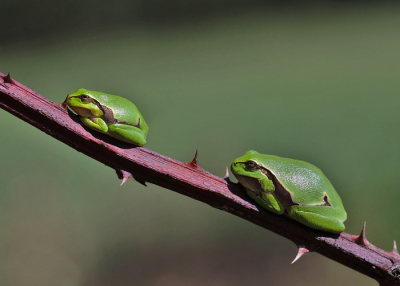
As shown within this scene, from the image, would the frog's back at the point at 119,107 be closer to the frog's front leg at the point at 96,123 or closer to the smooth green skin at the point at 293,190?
the frog's front leg at the point at 96,123

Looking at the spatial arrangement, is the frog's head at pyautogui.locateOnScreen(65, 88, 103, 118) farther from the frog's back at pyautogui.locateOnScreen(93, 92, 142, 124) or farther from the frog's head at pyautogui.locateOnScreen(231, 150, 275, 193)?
the frog's head at pyautogui.locateOnScreen(231, 150, 275, 193)

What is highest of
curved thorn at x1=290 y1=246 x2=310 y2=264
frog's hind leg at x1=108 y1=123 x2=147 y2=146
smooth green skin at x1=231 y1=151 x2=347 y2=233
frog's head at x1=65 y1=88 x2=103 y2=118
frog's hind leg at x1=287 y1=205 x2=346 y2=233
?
frog's head at x1=65 y1=88 x2=103 y2=118

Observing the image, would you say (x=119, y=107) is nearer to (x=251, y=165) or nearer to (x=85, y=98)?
(x=85, y=98)

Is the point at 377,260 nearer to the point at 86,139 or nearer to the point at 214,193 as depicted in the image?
the point at 214,193

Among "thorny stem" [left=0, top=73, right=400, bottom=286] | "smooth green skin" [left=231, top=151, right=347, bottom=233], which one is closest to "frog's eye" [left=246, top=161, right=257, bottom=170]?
"smooth green skin" [left=231, top=151, right=347, bottom=233]

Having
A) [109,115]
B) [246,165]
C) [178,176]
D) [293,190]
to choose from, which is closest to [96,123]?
[109,115]
